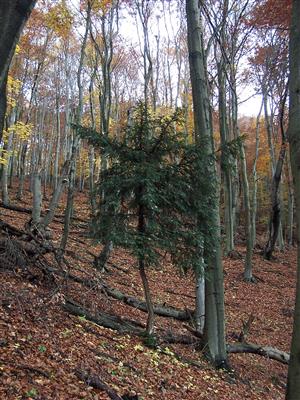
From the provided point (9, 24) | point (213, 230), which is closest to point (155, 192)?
point (213, 230)

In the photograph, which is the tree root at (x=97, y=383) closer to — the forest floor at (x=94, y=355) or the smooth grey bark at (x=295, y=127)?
the forest floor at (x=94, y=355)

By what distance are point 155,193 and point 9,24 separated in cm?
279

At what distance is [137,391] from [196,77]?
5000 millimetres

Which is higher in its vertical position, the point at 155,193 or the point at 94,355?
the point at 155,193

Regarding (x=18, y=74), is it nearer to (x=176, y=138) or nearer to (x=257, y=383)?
(x=176, y=138)

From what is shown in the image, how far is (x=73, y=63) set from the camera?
23234 mm

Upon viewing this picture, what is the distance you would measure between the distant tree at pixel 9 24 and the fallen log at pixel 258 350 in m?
6.11

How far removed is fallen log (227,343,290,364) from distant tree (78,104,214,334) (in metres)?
2.41

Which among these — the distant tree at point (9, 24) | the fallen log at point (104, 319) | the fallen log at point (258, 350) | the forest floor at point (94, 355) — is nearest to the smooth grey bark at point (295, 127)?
the forest floor at point (94, 355)

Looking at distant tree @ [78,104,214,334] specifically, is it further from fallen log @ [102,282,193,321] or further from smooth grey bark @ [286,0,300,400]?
fallen log @ [102,282,193,321]

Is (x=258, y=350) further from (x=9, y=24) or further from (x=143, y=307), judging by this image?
(x=9, y=24)

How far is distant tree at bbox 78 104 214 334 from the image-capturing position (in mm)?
5379

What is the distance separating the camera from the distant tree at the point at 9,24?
3551mm

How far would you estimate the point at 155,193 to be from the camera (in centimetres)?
531
